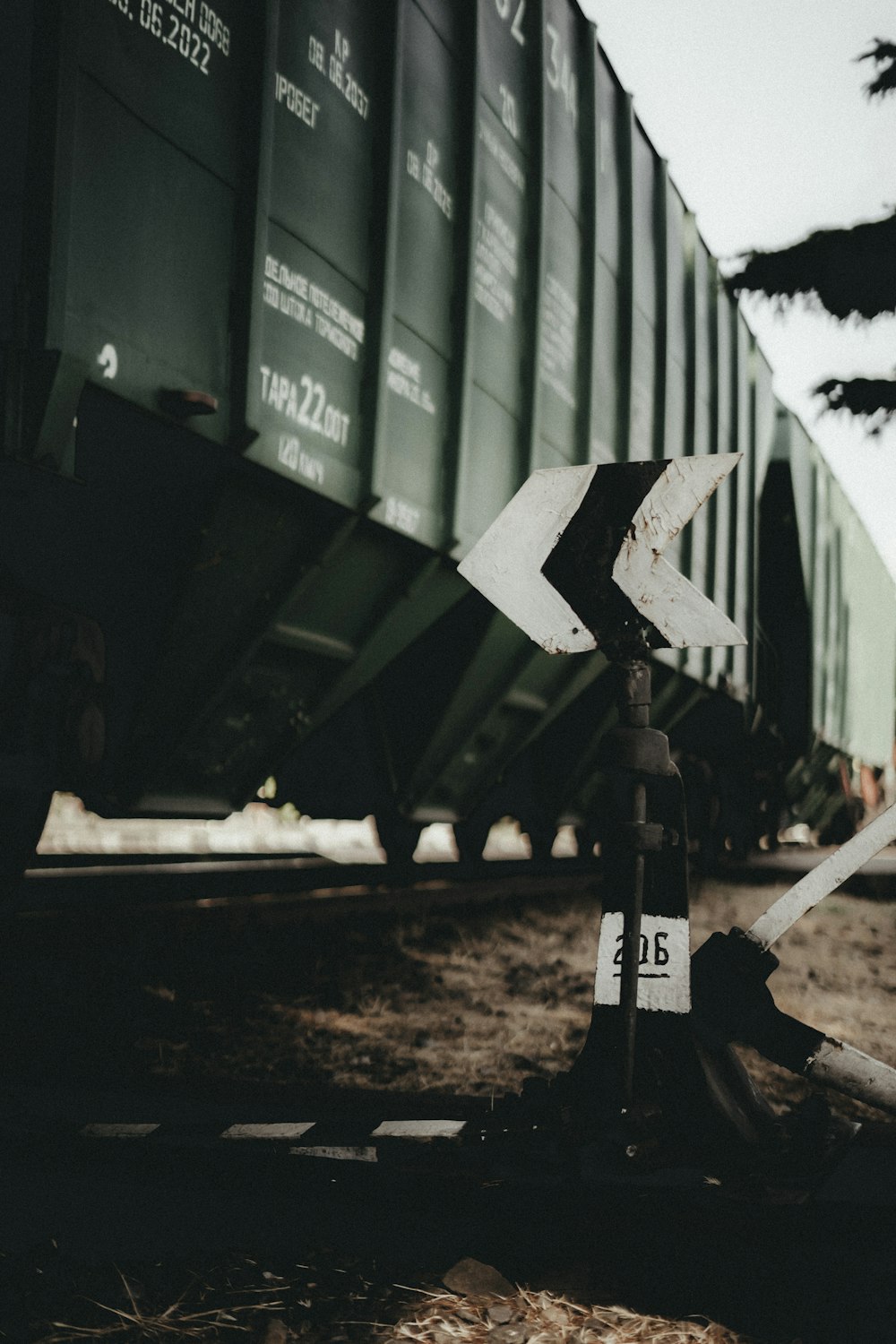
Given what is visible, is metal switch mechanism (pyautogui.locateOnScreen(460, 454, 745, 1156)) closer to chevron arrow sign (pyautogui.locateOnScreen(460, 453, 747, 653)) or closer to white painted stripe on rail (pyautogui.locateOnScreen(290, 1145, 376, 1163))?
chevron arrow sign (pyautogui.locateOnScreen(460, 453, 747, 653))

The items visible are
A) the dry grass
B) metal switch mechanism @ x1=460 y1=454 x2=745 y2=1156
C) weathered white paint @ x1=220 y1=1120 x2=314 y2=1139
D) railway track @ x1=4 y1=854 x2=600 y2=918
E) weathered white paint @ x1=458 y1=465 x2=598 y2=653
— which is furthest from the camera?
railway track @ x1=4 y1=854 x2=600 y2=918

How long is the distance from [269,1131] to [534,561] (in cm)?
158

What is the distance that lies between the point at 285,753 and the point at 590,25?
4442 millimetres

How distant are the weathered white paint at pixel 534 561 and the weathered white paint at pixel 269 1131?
134 cm

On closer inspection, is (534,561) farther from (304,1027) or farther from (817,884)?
(304,1027)

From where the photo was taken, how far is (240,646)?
4.06m

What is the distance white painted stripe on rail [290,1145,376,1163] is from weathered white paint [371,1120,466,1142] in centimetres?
5

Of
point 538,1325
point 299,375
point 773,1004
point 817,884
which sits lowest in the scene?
point 538,1325

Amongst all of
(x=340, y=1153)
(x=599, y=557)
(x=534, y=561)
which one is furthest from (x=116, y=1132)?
(x=599, y=557)

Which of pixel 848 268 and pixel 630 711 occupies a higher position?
pixel 848 268

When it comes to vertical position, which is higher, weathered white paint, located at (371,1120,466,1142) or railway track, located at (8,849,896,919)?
railway track, located at (8,849,896,919)

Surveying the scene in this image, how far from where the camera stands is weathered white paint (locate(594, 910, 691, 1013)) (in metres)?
2.69

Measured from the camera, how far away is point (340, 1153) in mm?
2641

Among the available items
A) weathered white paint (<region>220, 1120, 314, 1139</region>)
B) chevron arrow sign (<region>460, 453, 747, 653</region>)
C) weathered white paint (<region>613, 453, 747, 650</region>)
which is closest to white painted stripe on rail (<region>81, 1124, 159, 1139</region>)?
weathered white paint (<region>220, 1120, 314, 1139</region>)
